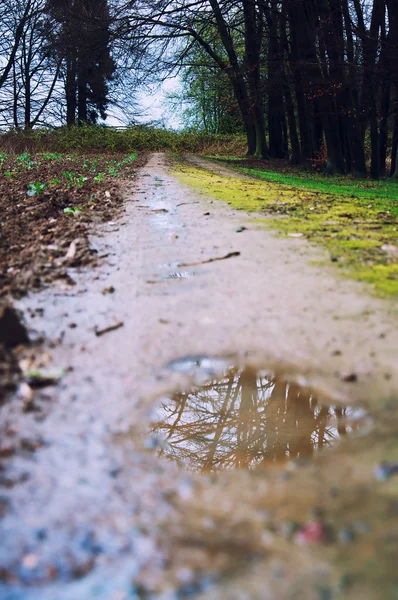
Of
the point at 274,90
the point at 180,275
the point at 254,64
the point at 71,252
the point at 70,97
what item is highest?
the point at 70,97

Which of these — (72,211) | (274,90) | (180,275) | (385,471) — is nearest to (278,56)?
(274,90)

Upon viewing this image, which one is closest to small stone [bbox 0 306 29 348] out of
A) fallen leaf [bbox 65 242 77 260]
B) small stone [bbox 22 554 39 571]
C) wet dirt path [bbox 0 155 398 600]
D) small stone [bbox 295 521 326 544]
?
wet dirt path [bbox 0 155 398 600]

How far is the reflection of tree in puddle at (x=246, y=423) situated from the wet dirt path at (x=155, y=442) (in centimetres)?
9

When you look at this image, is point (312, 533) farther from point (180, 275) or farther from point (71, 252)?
point (71, 252)

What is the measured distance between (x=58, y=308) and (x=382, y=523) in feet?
7.01

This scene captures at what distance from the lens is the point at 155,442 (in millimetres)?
1805

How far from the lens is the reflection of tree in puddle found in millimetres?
1885

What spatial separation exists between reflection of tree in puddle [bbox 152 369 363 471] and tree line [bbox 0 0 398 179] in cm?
1206

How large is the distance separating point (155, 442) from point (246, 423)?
1.76 ft

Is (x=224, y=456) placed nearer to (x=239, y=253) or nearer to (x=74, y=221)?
(x=239, y=253)

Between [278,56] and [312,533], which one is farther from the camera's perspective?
[278,56]

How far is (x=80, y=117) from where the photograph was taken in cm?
3309

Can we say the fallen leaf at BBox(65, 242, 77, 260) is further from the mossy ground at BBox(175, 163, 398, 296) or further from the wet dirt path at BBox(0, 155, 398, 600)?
the mossy ground at BBox(175, 163, 398, 296)

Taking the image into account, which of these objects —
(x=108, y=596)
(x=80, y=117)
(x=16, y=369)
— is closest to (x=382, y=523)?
(x=108, y=596)
